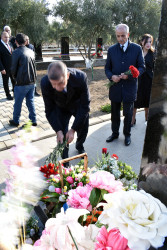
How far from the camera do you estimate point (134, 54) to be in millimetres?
3324

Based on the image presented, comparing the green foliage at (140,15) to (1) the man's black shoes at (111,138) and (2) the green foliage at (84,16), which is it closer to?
(2) the green foliage at (84,16)

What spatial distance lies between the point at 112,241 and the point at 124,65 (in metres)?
3.00

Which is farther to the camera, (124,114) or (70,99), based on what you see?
(124,114)

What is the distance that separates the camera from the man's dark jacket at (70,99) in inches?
106

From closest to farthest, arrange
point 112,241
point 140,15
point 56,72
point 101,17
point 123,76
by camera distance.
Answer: point 112,241
point 56,72
point 123,76
point 101,17
point 140,15

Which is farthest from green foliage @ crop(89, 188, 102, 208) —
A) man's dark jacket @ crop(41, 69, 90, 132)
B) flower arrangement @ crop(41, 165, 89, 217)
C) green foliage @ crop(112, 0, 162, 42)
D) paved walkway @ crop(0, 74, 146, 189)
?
green foliage @ crop(112, 0, 162, 42)

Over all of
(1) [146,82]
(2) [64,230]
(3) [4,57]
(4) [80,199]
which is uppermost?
(3) [4,57]

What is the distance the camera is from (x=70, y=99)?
2.80 m

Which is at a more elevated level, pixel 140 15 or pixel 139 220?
pixel 140 15

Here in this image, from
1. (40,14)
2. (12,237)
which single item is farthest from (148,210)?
(40,14)

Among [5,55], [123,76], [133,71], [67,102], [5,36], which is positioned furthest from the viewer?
[5,55]

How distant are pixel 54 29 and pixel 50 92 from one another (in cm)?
1680

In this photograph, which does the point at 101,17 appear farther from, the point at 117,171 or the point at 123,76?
the point at 117,171

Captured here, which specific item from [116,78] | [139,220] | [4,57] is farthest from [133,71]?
[4,57]
